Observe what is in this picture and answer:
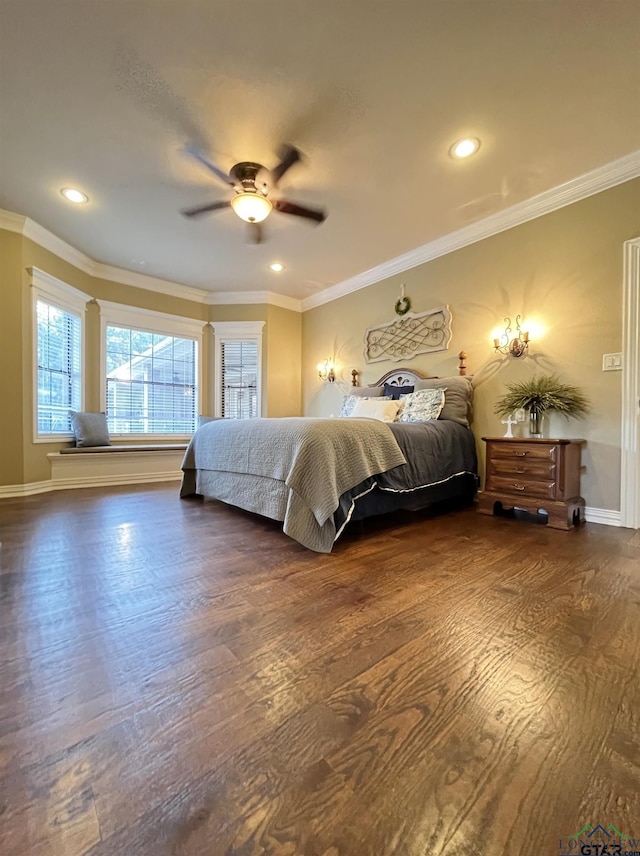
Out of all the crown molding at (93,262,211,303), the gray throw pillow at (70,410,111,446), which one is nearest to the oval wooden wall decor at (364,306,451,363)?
the crown molding at (93,262,211,303)

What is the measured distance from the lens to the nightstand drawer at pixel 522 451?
8.52 feet

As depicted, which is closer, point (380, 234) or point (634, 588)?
point (634, 588)

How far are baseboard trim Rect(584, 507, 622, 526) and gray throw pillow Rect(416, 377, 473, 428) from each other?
1157 mm

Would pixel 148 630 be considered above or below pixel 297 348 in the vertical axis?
below

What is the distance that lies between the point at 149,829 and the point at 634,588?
78.2 inches

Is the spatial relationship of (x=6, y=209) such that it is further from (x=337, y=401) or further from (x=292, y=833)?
(x=292, y=833)

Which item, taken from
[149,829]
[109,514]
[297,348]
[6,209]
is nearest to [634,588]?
[149,829]

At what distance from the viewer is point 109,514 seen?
9.41 ft

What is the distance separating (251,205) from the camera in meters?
2.55

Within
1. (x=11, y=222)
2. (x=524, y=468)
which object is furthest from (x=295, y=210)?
(x=11, y=222)

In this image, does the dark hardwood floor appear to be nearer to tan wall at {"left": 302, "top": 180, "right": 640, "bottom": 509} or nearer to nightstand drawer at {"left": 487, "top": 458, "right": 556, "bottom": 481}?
nightstand drawer at {"left": 487, "top": 458, "right": 556, "bottom": 481}

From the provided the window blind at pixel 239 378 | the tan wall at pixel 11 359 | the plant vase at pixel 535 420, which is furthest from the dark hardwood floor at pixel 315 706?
the window blind at pixel 239 378

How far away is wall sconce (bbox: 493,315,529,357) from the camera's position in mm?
3100

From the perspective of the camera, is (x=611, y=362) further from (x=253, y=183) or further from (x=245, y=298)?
(x=245, y=298)
